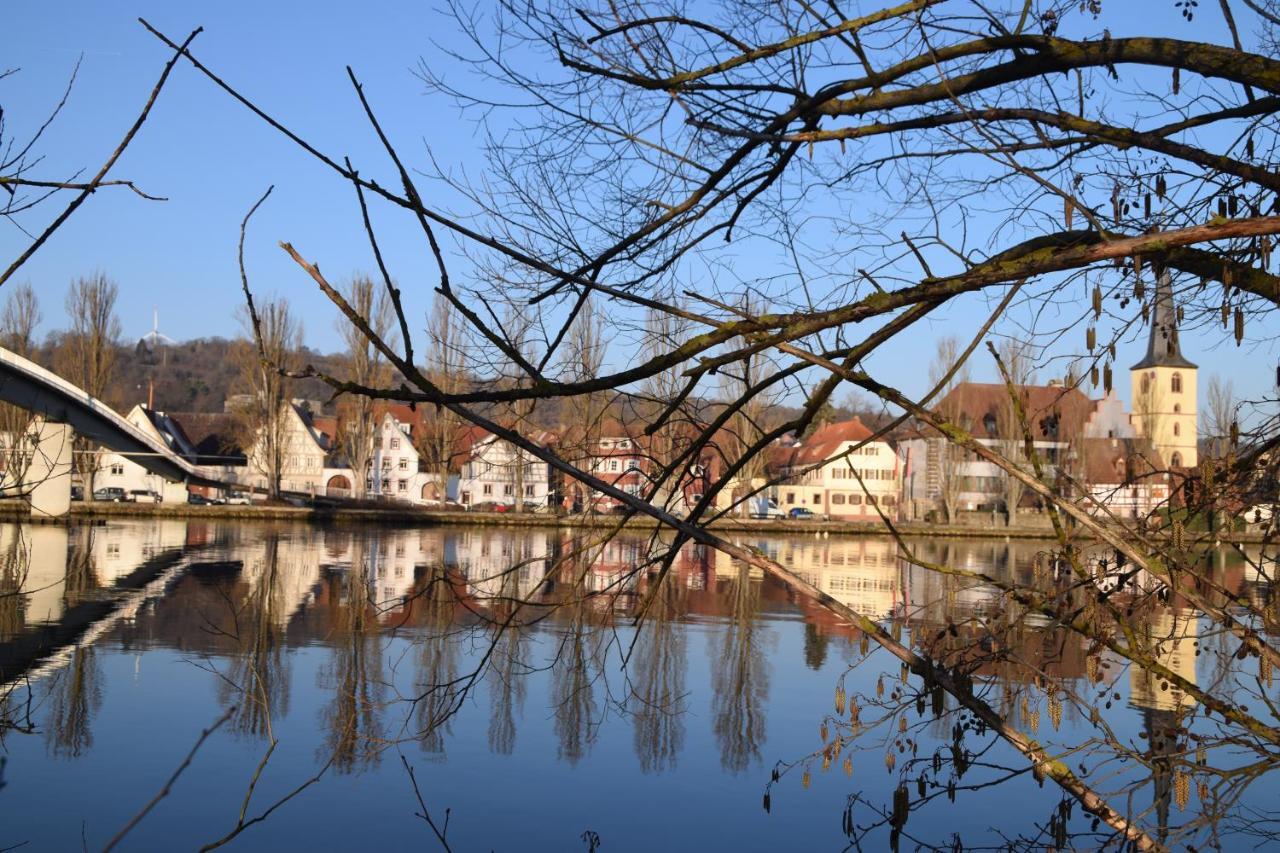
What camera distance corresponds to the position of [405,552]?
30.0 m

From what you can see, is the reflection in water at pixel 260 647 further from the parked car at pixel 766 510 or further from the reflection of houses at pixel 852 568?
the parked car at pixel 766 510

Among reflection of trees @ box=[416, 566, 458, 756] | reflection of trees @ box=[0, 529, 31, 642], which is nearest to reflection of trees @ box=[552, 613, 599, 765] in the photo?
reflection of trees @ box=[416, 566, 458, 756]

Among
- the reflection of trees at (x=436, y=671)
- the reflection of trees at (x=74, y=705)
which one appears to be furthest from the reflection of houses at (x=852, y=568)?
the reflection of trees at (x=74, y=705)

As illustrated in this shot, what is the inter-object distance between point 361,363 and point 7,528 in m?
18.1

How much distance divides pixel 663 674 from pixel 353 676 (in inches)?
224

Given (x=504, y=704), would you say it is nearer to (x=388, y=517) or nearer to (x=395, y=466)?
(x=388, y=517)

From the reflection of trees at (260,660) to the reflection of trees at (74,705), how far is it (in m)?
1.13

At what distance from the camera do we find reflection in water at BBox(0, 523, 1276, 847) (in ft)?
12.1

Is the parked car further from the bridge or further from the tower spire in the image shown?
the tower spire

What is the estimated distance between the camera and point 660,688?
1264 cm

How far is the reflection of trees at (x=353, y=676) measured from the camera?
881cm

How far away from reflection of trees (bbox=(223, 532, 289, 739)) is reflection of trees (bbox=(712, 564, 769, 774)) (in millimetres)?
3788

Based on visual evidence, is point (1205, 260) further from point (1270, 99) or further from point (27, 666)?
point (27, 666)

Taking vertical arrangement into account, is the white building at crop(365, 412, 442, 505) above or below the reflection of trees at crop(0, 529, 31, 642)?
above
